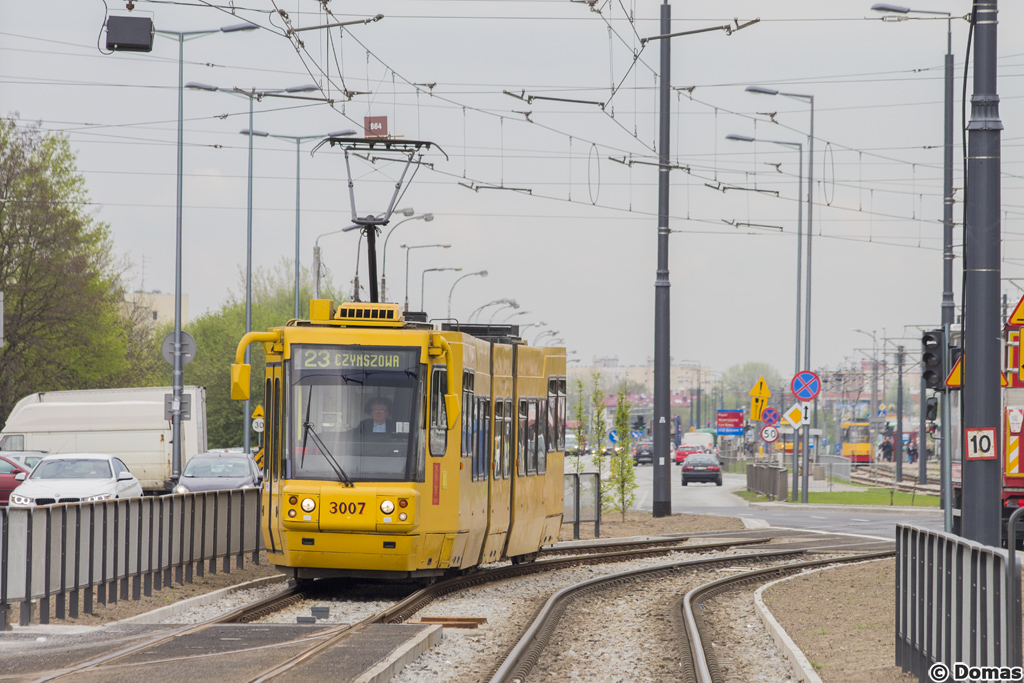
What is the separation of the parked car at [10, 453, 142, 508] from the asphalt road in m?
14.8

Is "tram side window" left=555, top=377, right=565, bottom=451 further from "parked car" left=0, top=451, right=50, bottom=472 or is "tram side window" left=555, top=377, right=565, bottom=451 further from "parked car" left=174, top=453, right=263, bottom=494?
"parked car" left=0, top=451, right=50, bottom=472

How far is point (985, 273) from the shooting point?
12.2 metres

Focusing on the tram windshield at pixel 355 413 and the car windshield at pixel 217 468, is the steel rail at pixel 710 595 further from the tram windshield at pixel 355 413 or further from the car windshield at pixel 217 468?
the car windshield at pixel 217 468

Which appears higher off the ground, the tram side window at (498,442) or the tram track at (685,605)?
the tram side window at (498,442)

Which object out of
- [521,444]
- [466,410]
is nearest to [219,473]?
[521,444]

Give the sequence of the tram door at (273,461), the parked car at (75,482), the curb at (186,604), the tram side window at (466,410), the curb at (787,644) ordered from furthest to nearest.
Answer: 1. the parked car at (75,482)
2. the tram side window at (466,410)
3. the tram door at (273,461)
4. the curb at (186,604)
5. the curb at (787,644)

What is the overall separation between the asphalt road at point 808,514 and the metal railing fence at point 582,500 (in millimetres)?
5748

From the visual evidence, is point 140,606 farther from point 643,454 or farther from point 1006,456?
point 643,454

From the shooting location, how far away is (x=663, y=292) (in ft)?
102

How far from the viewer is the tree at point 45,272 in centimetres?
4719

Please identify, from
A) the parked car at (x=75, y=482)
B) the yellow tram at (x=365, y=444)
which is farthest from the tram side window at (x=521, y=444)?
the parked car at (x=75, y=482)

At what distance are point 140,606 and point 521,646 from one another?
17.8ft

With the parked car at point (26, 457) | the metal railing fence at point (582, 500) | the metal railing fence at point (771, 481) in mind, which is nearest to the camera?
the metal railing fence at point (582, 500)

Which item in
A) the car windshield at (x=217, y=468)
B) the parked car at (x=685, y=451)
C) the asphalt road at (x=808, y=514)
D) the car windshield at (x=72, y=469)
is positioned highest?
the car windshield at (x=72, y=469)
